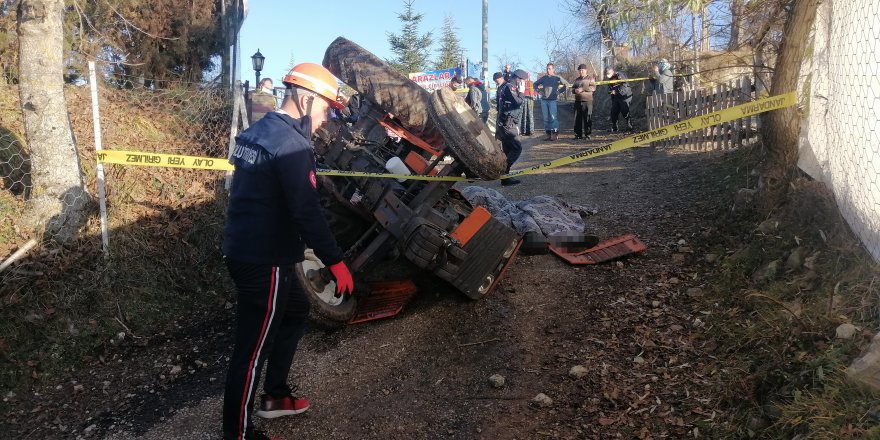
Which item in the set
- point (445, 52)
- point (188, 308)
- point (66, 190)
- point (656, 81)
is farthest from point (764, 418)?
point (445, 52)

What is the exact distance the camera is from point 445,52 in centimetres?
3142

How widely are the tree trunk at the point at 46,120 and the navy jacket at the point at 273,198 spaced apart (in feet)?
10.6

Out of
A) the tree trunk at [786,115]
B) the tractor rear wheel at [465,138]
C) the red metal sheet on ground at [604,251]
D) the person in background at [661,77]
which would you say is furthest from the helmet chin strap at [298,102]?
the person in background at [661,77]

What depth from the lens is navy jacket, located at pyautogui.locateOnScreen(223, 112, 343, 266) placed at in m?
3.06

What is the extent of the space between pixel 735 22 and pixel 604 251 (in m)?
2.46

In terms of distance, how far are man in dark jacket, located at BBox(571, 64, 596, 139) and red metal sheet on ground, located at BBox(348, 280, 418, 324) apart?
1014 centimetres

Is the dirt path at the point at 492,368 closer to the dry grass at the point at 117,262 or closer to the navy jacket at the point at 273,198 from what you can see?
the dry grass at the point at 117,262

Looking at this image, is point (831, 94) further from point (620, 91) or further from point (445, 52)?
point (445, 52)

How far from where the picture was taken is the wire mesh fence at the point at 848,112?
10.7 ft

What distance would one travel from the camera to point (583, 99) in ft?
47.0

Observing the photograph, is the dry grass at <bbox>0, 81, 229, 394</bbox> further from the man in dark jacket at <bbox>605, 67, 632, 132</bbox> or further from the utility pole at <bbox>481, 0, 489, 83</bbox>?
the utility pole at <bbox>481, 0, 489, 83</bbox>

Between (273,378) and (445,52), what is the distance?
1159 inches

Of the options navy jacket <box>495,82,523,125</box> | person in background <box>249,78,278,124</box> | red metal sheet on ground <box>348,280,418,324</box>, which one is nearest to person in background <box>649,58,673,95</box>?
navy jacket <box>495,82,523,125</box>

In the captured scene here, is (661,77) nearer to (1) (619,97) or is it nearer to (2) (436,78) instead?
(1) (619,97)
